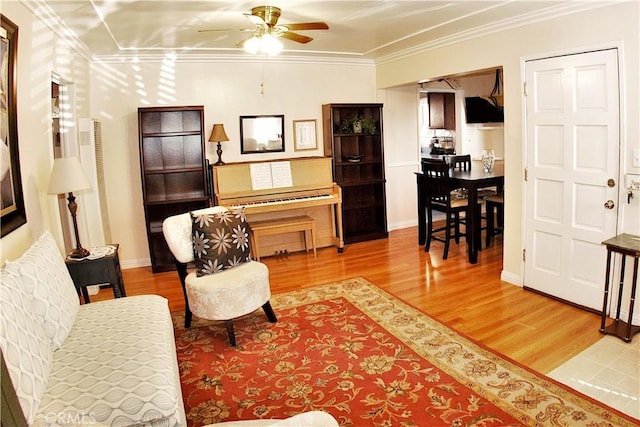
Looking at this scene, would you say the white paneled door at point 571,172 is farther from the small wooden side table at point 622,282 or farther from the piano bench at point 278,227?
the piano bench at point 278,227

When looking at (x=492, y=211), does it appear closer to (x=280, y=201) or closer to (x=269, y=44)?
(x=280, y=201)

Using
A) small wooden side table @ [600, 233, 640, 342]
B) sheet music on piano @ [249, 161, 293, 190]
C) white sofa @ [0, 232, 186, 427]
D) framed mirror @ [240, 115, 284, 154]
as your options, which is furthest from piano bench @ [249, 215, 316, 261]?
small wooden side table @ [600, 233, 640, 342]

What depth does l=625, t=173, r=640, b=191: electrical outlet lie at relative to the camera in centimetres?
318

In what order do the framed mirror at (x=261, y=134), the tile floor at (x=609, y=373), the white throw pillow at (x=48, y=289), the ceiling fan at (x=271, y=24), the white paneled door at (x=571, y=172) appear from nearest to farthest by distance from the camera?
1. the white throw pillow at (x=48, y=289)
2. the tile floor at (x=609, y=373)
3. the ceiling fan at (x=271, y=24)
4. the white paneled door at (x=571, y=172)
5. the framed mirror at (x=261, y=134)

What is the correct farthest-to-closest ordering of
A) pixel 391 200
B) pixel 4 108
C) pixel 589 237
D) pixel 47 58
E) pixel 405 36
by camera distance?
pixel 391 200 → pixel 405 36 → pixel 589 237 → pixel 47 58 → pixel 4 108

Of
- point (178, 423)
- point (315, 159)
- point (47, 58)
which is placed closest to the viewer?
point (178, 423)

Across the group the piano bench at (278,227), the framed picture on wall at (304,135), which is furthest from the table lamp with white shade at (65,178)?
the framed picture on wall at (304,135)

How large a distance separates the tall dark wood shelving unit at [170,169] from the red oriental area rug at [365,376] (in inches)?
67.1

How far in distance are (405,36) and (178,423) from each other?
4.19 meters

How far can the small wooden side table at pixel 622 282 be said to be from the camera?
3.01 meters

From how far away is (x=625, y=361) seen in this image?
112 inches

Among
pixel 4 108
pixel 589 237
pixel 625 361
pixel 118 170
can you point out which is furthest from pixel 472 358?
pixel 118 170

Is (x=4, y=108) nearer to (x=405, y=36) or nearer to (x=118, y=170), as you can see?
(x=118, y=170)

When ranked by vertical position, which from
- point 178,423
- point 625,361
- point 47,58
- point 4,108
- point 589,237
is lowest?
point 625,361
